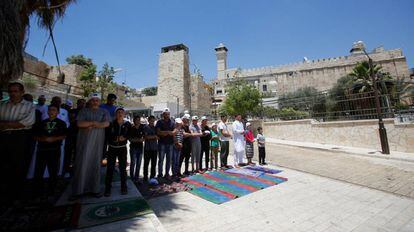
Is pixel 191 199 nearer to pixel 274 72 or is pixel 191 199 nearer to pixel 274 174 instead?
pixel 274 174

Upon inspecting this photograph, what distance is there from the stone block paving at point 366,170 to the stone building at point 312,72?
3452 cm

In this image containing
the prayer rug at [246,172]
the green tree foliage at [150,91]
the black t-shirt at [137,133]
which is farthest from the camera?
the green tree foliage at [150,91]

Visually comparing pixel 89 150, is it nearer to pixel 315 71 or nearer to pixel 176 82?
pixel 176 82

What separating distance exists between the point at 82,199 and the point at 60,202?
32cm

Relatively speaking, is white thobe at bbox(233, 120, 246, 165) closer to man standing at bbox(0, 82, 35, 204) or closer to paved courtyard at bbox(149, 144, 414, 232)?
paved courtyard at bbox(149, 144, 414, 232)

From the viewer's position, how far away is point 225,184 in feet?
16.9

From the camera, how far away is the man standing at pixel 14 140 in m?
3.21

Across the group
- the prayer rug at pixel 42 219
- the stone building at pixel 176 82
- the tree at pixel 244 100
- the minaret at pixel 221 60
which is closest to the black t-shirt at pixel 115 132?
the prayer rug at pixel 42 219

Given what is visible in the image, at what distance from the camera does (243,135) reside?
24.4ft

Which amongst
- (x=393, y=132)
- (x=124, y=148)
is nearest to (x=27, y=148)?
(x=124, y=148)

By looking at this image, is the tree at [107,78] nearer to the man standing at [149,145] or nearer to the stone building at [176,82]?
the stone building at [176,82]

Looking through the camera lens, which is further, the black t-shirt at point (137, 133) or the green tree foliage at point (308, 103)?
the green tree foliage at point (308, 103)

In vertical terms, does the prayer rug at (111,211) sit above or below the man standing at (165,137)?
below

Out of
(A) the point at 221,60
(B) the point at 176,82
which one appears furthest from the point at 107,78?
(A) the point at 221,60
